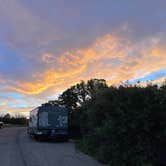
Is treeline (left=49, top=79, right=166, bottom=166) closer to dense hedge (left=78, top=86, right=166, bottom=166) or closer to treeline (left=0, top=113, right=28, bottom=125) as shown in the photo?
dense hedge (left=78, top=86, right=166, bottom=166)

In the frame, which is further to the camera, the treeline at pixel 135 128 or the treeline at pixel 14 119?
the treeline at pixel 14 119

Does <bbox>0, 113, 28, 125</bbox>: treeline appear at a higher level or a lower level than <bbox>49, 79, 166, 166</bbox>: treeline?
higher

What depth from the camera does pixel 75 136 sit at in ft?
129

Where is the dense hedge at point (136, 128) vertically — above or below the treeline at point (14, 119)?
below

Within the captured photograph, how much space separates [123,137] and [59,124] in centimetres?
1937

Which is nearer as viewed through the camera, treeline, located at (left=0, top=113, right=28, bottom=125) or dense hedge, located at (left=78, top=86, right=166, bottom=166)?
dense hedge, located at (left=78, top=86, right=166, bottom=166)

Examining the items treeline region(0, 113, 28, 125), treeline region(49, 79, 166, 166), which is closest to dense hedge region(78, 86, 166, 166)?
treeline region(49, 79, 166, 166)

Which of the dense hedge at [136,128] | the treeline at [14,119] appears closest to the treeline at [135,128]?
the dense hedge at [136,128]

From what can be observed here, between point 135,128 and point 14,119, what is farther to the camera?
point 14,119

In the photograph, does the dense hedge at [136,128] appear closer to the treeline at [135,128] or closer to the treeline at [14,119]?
the treeline at [135,128]

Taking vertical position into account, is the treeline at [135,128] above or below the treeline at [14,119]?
below

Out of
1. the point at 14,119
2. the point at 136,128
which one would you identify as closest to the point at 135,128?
the point at 136,128

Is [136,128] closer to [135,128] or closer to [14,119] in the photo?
[135,128]

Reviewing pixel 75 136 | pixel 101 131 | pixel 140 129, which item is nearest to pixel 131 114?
pixel 140 129
